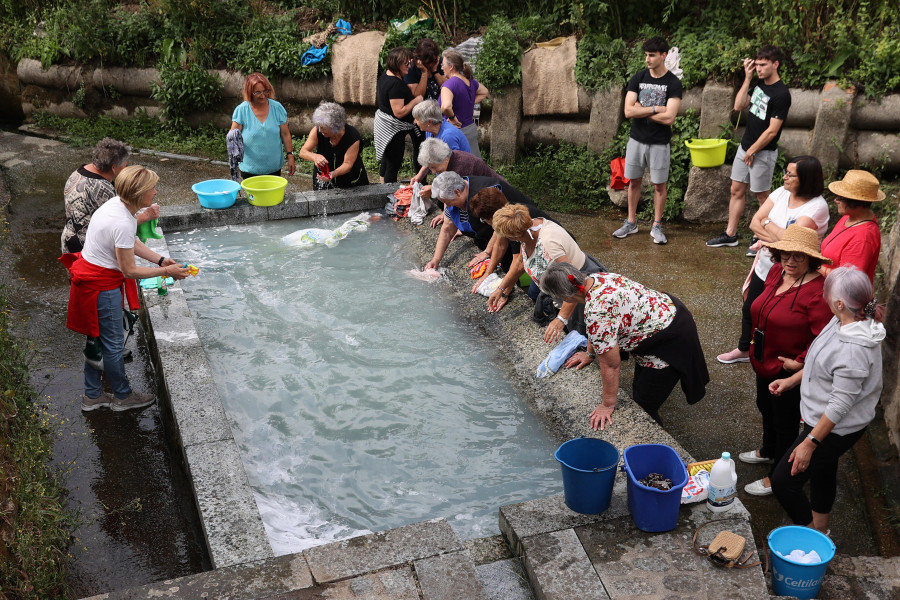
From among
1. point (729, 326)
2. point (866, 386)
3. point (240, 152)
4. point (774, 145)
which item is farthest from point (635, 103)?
point (866, 386)

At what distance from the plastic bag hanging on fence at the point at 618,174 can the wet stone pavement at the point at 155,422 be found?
0.42 metres

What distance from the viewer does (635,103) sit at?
8297 millimetres

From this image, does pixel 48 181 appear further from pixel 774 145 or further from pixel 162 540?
pixel 774 145

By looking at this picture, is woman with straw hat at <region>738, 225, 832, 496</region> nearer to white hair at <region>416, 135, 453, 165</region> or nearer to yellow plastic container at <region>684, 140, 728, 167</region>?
white hair at <region>416, 135, 453, 165</region>

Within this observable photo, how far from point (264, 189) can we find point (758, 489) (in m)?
5.53

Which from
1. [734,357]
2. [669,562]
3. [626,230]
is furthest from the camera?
[626,230]

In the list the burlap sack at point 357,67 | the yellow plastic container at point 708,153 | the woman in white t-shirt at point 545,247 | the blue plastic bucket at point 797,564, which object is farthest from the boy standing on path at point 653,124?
the blue plastic bucket at point 797,564

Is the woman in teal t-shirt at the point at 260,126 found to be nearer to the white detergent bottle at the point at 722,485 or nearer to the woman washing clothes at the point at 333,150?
the woman washing clothes at the point at 333,150

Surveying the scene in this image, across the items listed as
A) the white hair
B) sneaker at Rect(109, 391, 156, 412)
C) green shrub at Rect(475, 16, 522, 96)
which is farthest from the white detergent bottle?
green shrub at Rect(475, 16, 522, 96)

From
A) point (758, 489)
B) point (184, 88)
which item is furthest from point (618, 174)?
point (184, 88)

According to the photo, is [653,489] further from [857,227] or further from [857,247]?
[857,227]

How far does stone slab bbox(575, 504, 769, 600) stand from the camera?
136 inches

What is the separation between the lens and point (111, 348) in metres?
5.59

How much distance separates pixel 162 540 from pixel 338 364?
179cm
